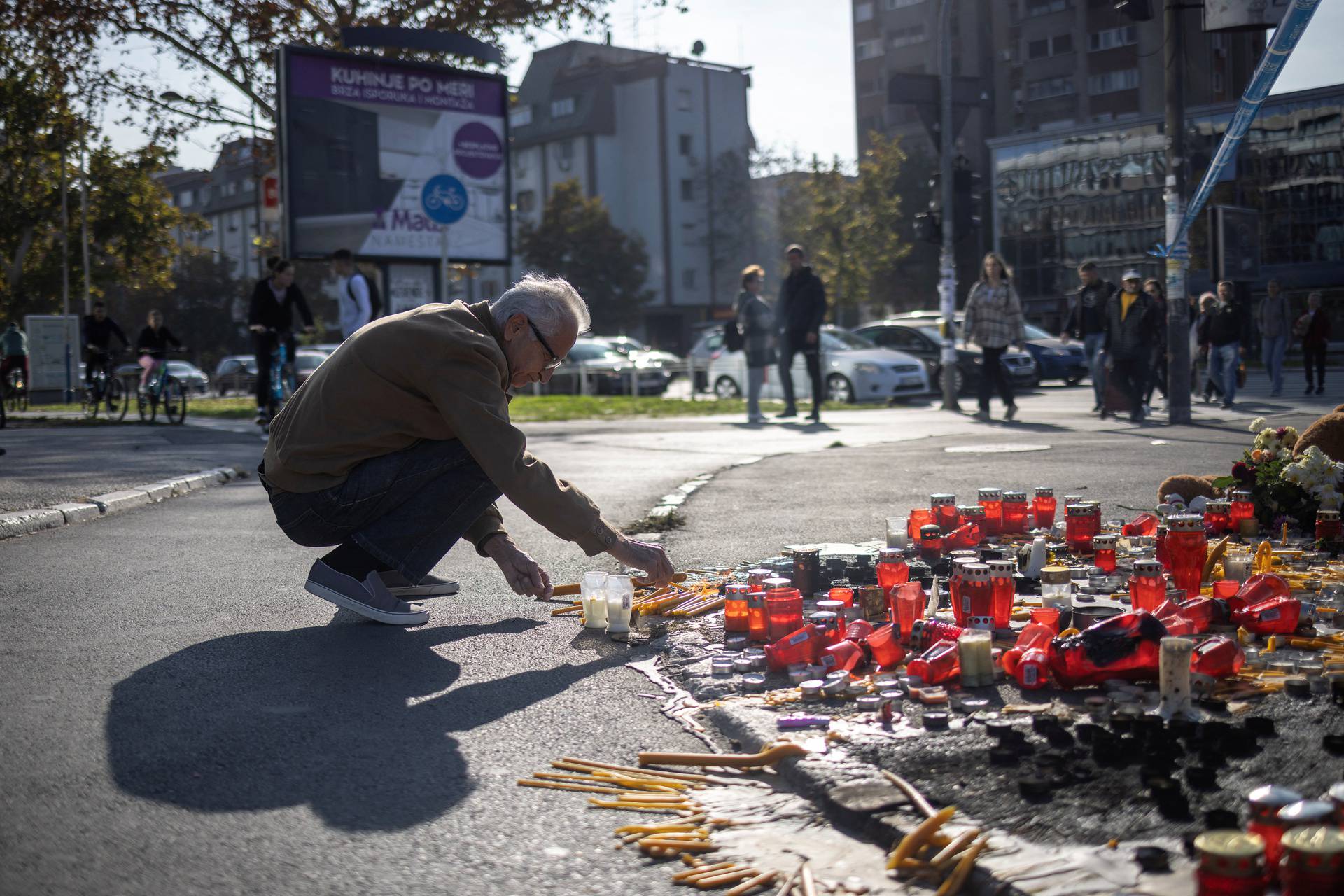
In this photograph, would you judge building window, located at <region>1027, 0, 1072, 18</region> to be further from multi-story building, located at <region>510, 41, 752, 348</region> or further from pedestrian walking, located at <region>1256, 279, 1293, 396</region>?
multi-story building, located at <region>510, 41, 752, 348</region>

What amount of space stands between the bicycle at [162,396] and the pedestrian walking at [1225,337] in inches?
598

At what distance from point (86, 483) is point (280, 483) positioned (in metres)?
5.65

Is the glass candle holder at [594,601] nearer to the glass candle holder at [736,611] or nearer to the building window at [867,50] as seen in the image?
the glass candle holder at [736,611]

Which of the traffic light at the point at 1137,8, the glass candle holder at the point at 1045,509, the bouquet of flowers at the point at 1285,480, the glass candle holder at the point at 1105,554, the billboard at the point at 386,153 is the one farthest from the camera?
the billboard at the point at 386,153

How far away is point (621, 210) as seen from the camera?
247 feet

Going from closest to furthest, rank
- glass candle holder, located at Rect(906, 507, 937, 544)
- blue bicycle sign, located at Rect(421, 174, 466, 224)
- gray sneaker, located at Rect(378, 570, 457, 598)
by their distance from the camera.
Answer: gray sneaker, located at Rect(378, 570, 457, 598) < glass candle holder, located at Rect(906, 507, 937, 544) < blue bicycle sign, located at Rect(421, 174, 466, 224)

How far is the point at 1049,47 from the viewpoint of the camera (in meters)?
45.0

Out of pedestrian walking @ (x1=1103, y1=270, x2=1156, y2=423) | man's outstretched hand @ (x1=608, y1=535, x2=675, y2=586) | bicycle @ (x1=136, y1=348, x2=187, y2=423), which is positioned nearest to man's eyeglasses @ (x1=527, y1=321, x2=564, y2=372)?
man's outstretched hand @ (x1=608, y1=535, x2=675, y2=586)

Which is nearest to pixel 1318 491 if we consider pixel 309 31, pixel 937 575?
pixel 937 575

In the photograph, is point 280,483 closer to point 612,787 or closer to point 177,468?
point 612,787

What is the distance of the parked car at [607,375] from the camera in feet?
108

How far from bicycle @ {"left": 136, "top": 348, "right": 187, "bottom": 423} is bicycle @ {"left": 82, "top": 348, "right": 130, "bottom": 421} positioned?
835mm

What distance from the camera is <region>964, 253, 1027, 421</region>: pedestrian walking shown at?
52.4ft

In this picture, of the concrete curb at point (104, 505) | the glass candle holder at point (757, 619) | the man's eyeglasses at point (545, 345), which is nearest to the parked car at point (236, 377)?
the concrete curb at point (104, 505)
